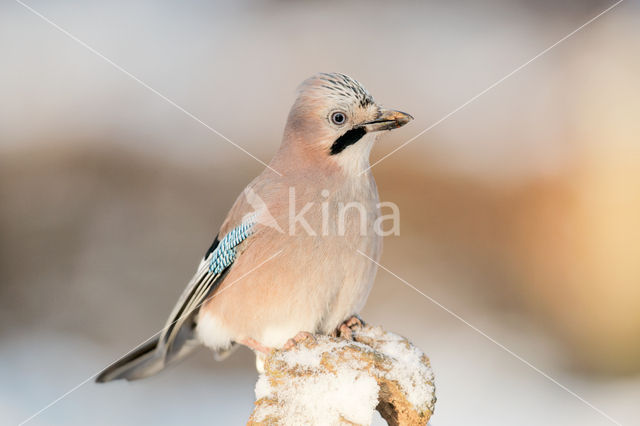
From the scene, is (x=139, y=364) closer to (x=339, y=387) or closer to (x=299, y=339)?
(x=299, y=339)

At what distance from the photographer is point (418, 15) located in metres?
6.27

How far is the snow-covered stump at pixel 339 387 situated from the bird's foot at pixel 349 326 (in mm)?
502

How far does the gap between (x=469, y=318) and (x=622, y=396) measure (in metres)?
1.25

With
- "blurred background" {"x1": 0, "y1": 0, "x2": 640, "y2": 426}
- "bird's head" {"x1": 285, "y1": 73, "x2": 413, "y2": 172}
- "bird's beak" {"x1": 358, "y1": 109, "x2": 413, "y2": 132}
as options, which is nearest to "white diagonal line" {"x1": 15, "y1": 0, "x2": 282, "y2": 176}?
"blurred background" {"x1": 0, "y1": 0, "x2": 640, "y2": 426}

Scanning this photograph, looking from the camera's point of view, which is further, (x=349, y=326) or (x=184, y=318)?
(x=184, y=318)

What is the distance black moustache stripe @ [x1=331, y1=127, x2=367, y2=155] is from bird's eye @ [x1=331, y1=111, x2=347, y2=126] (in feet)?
0.18

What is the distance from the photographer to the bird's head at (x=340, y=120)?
2715 millimetres

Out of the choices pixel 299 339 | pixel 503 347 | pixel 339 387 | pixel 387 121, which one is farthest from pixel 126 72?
pixel 339 387

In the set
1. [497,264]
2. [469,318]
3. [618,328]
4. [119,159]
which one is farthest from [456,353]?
[119,159]

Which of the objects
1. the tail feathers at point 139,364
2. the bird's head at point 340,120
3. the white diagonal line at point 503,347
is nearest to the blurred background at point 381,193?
the white diagonal line at point 503,347

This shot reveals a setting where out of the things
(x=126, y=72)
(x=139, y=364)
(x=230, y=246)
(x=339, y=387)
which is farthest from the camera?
(x=126, y=72)

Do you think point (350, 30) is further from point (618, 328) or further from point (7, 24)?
point (618, 328)

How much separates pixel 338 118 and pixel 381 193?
257 centimetres

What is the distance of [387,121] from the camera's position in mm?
2701
